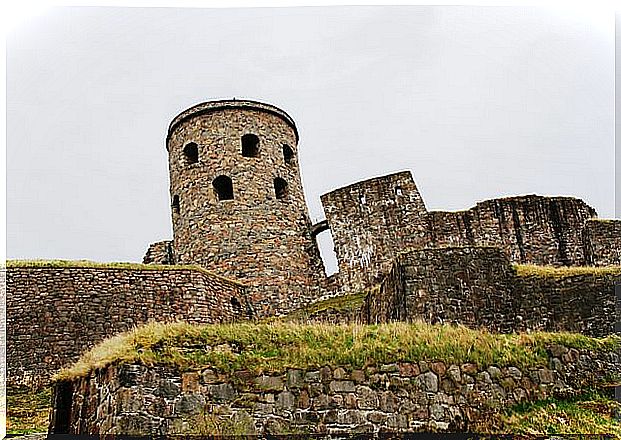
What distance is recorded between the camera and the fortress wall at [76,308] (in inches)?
771

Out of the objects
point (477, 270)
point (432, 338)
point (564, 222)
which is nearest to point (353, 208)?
point (564, 222)

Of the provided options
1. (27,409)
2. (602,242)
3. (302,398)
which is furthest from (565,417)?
(602,242)

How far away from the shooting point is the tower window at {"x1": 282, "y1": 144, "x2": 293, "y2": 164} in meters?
29.2

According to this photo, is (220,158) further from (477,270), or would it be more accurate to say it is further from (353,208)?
(477,270)

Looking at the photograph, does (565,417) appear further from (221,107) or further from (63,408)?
(221,107)

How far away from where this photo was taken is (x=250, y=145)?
29.0 meters

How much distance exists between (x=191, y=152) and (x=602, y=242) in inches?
517

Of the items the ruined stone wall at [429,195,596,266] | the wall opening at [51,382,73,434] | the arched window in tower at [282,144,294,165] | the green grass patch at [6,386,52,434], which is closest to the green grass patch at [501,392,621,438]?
the wall opening at [51,382,73,434]

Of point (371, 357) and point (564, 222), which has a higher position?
point (564, 222)

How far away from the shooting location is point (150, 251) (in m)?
30.2

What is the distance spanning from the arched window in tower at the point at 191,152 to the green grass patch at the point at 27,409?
11.6 metres

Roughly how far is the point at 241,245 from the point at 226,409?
56.1ft

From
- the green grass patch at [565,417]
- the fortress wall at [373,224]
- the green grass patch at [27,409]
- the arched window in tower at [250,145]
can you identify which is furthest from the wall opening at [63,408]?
the arched window in tower at [250,145]

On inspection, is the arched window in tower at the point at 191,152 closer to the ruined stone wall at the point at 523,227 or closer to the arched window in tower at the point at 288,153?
the arched window in tower at the point at 288,153
